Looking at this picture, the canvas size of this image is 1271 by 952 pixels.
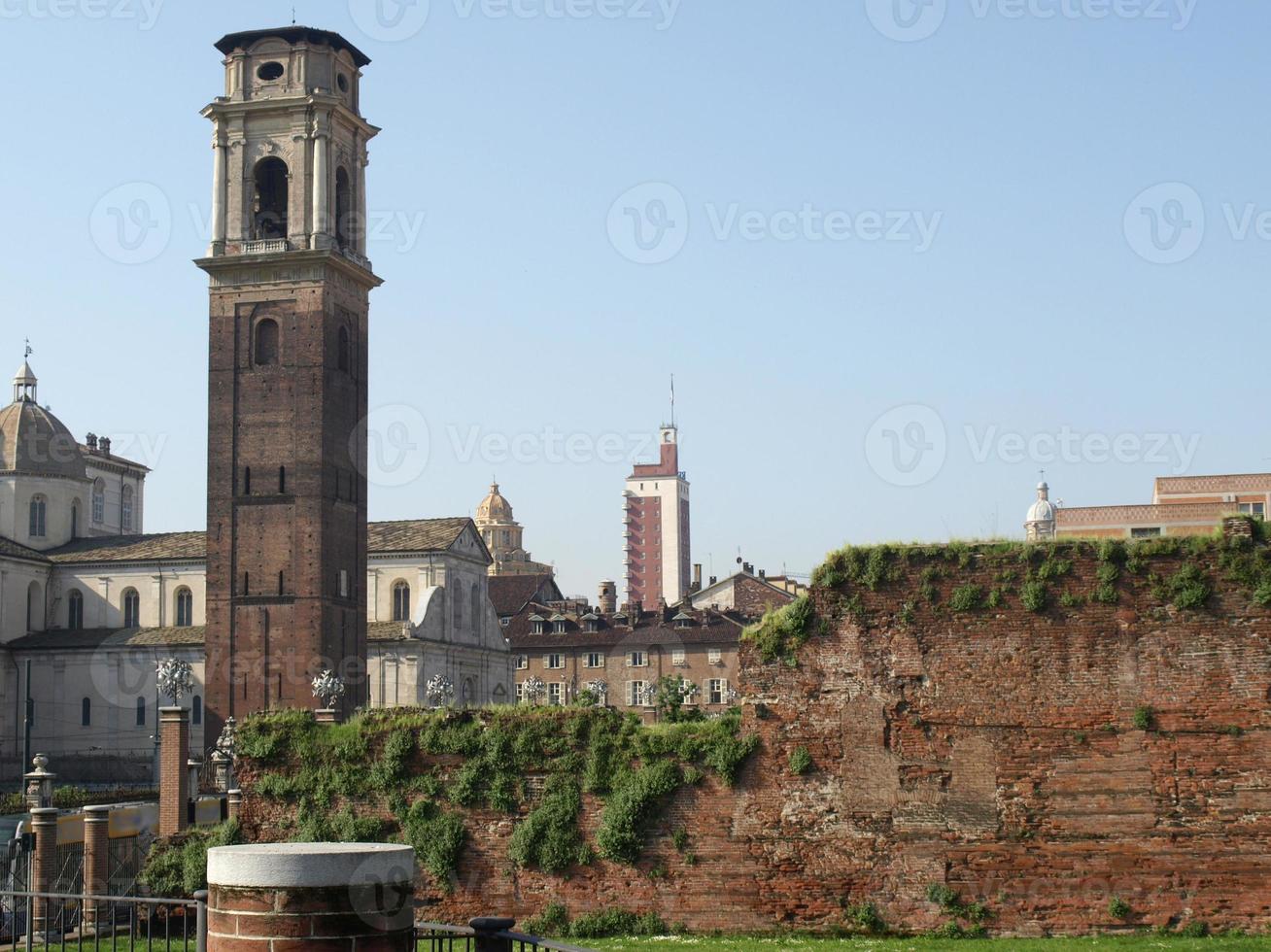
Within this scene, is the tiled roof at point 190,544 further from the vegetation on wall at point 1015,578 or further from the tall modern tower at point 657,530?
the tall modern tower at point 657,530

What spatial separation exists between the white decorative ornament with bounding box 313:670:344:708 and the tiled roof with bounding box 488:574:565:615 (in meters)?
52.2

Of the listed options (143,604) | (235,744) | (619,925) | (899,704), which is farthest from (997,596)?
(143,604)

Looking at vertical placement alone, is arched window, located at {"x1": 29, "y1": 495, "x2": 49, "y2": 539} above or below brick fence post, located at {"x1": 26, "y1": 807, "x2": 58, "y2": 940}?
above

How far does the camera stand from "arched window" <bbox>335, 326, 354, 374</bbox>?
56.3 metres

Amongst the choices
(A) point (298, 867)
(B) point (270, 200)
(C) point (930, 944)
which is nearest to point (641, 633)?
(B) point (270, 200)

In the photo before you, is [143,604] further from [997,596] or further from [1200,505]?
[997,596]

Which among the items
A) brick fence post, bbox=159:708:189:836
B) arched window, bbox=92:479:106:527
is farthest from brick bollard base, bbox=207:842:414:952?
arched window, bbox=92:479:106:527

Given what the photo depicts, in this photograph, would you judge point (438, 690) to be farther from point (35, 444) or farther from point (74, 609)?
point (35, 444)

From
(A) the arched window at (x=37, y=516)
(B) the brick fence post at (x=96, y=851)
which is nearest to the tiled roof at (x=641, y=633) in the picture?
(A) the arched window at (x=37, y=516)

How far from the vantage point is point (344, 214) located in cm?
5766

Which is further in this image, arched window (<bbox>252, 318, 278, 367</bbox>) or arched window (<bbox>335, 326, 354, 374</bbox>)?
arched window (<bbox>335, 326, 354, 374</bbox>)

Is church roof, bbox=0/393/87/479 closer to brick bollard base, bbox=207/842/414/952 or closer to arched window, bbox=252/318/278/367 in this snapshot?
arched window, bbox=252/318/278/367

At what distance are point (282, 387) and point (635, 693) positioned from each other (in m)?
40.8

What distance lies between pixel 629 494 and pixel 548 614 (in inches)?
3469
